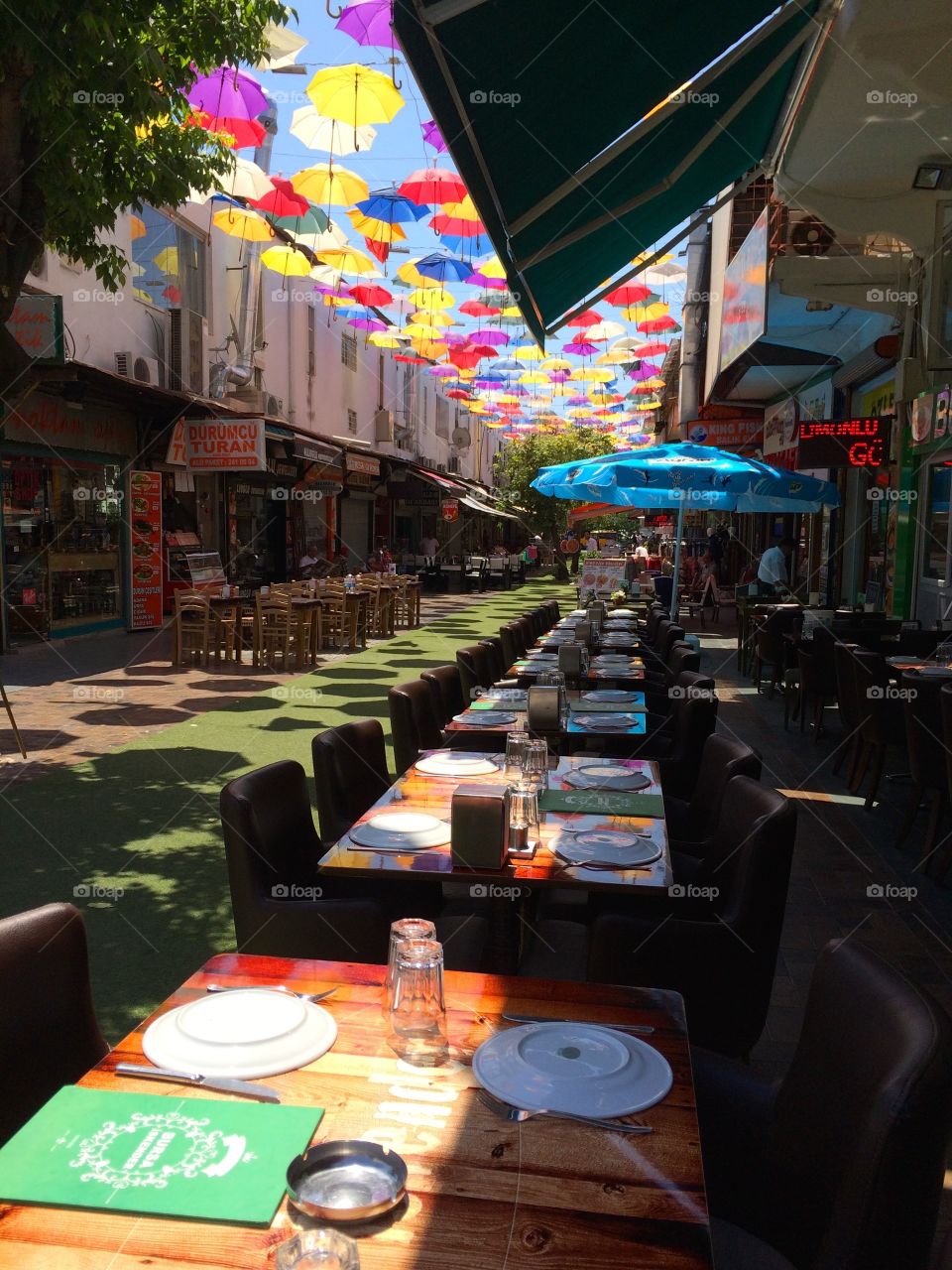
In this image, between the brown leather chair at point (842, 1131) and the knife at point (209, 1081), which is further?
the knife at point (209, 1081)

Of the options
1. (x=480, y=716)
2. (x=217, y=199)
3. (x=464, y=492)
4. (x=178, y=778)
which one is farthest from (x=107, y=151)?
(x=464, y=492)

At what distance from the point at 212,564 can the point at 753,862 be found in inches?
577

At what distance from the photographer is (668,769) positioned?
4836 millimetres

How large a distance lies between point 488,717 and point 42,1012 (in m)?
2.96

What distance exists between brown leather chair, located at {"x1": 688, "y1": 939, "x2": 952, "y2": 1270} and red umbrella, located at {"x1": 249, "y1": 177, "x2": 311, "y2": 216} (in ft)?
40.5

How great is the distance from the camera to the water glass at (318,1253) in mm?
1128

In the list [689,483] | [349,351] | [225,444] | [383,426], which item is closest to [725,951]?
[689,483]

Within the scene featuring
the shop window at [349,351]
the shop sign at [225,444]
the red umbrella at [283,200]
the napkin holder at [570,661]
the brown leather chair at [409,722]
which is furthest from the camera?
the shop window at [349,351]

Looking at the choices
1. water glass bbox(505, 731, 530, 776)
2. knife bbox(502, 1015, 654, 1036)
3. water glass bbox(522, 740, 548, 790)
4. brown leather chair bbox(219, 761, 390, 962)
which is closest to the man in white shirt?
water glass bbox(505, 731, 530, 776)

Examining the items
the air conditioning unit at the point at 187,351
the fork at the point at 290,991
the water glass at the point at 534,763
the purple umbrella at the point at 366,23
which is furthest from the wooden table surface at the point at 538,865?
the air conditioning unit at the point at 187,351

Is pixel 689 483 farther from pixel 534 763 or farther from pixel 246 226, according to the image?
pixel 246 226

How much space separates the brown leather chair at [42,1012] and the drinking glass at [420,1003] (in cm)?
76

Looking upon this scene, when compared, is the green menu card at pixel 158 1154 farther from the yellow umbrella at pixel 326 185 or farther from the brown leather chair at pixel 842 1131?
the yellow umbrella at pixel 326 185

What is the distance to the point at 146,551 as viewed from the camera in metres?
14.5
